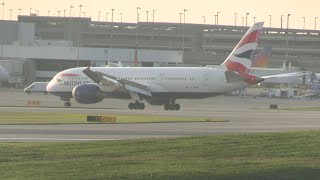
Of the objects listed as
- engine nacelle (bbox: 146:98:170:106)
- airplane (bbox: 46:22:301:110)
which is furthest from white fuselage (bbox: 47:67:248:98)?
engine nacelle (bbox: 146:98:170:106)

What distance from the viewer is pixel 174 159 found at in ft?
94.3

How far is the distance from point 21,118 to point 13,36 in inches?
5307

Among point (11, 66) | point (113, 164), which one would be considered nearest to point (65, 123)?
point (113, 164)

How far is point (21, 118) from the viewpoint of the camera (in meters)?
60.3

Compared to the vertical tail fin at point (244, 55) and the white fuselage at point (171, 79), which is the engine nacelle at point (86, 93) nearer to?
the white fuselage at point (171, 79)

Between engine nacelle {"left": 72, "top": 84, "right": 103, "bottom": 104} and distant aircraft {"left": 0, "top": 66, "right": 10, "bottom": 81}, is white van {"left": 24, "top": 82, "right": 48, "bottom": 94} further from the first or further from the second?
engine nacelle {"left": 72, "top": 84, "right": 103, "bottom": 104}

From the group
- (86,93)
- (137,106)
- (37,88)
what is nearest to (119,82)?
(86,93)

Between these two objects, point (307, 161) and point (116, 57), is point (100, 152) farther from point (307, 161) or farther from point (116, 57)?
point (116, 57)

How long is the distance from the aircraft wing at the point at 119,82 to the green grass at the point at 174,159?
4931 centimetres

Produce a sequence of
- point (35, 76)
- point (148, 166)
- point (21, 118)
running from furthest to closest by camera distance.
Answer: point (35, 76) < point (21, 118) < point (148, 166)

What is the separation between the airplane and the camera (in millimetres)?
85875

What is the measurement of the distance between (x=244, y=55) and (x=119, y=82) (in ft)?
36.8

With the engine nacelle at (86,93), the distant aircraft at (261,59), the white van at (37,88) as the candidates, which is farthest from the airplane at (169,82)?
the distant aircraft at (261,59)

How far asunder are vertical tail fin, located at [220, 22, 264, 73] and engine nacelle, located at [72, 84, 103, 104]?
11427mm
